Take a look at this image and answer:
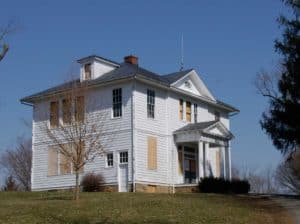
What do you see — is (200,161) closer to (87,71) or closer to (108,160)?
(108,160)

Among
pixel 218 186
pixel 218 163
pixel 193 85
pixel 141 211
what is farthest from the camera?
pixel 218 163

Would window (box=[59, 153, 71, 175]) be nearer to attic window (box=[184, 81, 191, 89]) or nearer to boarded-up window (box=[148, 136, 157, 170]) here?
boarded-up window (box=[148, 136, 157, 170])

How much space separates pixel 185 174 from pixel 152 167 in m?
4.30

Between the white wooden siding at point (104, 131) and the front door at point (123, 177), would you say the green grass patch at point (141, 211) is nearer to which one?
the front door at point (123, 177)

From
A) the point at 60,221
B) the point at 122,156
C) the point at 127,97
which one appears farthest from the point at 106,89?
the point at 60,221

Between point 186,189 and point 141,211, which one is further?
point 186,189

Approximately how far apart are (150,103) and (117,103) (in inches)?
89.8

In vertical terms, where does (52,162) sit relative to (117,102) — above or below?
below

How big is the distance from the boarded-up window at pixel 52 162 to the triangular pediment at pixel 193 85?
9.95m

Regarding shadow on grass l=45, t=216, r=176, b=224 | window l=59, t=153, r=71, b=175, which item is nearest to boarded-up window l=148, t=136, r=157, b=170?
window l=59, t=153, r=71, b=175

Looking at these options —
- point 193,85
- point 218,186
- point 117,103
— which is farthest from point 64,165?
point 193,85

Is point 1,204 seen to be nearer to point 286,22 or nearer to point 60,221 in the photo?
point 60,221

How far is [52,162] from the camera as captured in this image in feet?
135

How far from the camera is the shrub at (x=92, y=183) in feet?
122
